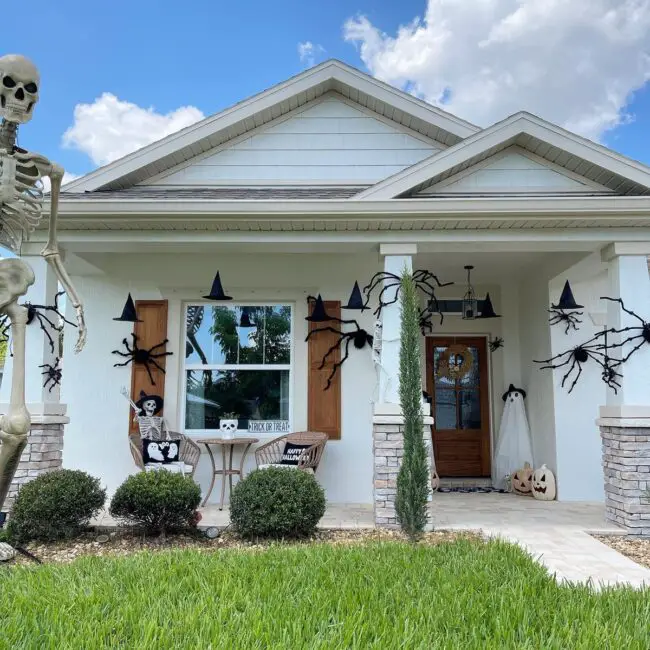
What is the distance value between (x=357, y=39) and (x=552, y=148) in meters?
8.48

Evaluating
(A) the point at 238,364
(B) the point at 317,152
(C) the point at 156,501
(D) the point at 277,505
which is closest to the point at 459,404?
(A) the point at 238,364

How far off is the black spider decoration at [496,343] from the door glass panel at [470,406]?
71cm

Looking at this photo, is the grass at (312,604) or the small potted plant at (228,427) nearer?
the grass at (312,604)

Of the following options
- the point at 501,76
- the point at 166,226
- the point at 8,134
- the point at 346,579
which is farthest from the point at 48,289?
the point at 501,76

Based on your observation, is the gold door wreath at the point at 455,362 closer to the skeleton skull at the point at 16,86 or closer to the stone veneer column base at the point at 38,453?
the stone veneer column base at the point at 38,453

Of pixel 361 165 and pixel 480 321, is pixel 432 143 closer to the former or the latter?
pixel 361 165

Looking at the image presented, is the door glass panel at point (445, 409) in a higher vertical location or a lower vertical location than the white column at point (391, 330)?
lower

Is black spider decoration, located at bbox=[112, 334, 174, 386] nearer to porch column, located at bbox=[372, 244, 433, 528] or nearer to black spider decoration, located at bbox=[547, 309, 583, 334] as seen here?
porch column, located at bbox=[372, 244, 433, 528]

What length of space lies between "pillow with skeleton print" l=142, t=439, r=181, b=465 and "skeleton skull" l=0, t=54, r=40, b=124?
3803 mm

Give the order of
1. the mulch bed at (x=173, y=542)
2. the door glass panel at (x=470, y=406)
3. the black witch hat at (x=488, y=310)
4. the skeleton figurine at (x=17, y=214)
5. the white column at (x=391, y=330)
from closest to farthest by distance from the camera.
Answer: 1. the skeleton figurine at (x=17, y=214)
2. the mulch bed at (x=173, y=542)
3. the white column at (x=391, y=330)
4. the black witch hat at (x=488, y=310)
5. the door glass panel at (x=470, y=406)

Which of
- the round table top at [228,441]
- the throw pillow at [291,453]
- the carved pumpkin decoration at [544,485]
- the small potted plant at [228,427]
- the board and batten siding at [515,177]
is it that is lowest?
the carved pumpkin decoration at [544,485]

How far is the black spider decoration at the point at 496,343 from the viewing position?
27.3 ft

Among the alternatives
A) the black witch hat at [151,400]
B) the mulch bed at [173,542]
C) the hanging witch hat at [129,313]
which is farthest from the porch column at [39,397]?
the black witch hat at [151,400]

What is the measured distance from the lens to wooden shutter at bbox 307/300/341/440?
6828mm
